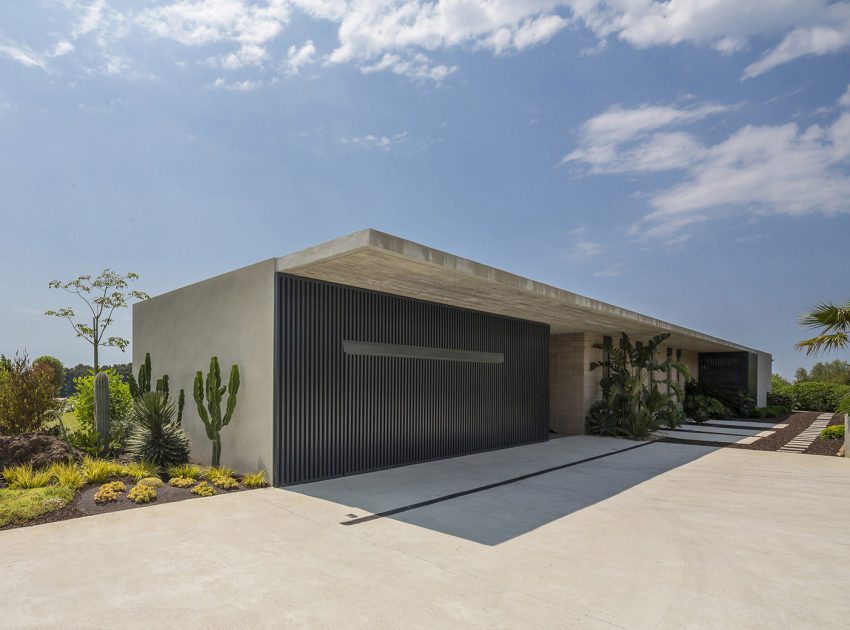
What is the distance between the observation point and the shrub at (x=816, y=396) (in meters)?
25.9

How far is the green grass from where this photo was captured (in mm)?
5527

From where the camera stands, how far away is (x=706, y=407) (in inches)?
823

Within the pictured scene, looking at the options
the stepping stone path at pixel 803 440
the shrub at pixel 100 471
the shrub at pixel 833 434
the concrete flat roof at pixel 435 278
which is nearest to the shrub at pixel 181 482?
the shrub at pixel 100 471

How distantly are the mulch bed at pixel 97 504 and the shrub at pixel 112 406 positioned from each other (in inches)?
127

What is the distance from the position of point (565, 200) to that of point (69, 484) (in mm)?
13483

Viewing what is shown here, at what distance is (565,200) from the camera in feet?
47.9

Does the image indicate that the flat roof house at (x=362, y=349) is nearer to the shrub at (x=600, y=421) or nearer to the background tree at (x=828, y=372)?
the shrub at (x=600, y=421)

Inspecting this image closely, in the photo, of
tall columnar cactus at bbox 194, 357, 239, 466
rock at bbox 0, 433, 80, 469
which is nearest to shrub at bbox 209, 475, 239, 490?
tall columnar cactus at bbox 194, 357, 239, 466

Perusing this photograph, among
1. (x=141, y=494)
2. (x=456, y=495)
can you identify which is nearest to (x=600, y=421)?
(x=456, y=495)

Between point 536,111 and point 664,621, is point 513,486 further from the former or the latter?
point 536,111

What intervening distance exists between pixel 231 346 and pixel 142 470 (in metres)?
2.36

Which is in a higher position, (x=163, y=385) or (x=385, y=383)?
(x=385, y=383)

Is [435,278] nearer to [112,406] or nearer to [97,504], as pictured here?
[97,504]

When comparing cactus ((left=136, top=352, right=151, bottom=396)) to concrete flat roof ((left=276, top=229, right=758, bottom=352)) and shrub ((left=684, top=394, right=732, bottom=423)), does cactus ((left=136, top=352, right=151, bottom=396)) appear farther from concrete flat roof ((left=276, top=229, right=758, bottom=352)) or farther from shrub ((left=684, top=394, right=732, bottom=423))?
shrub ((left=684, top=394, right=732, bottom=423))
